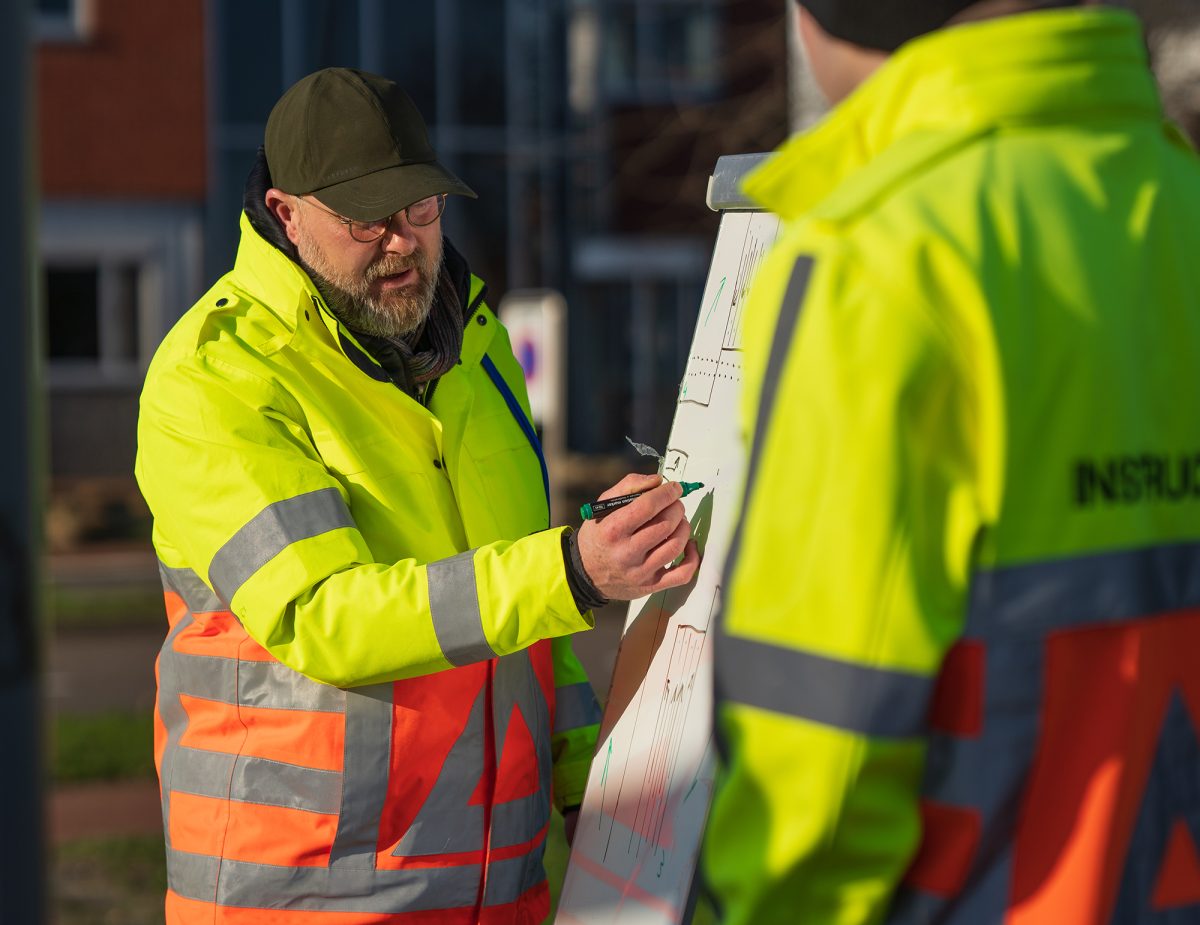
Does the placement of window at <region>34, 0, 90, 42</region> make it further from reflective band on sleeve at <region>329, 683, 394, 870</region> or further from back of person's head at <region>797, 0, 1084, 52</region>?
back of person's head at <region>797, 0, 1084, 52</region>

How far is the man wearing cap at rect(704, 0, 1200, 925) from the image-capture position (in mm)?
1217

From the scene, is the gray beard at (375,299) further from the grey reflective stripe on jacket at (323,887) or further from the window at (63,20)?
the window at (63,20)

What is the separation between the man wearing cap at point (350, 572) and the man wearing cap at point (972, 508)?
834 millimetres

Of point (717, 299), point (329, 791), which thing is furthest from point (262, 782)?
point (717, 299)

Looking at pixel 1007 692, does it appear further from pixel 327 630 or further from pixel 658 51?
pixel 658 51

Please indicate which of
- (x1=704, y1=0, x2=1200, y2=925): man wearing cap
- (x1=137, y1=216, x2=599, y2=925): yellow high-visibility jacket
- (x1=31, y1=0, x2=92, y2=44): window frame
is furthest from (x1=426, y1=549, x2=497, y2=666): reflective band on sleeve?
(x1=31, y1=0, x2=92, y2=44): window frame

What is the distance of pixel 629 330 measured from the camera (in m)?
19.8

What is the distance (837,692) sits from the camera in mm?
1229

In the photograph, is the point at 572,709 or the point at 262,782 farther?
the point at 572,709

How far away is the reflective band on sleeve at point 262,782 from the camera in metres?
2.20

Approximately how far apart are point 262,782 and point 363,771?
15 cm

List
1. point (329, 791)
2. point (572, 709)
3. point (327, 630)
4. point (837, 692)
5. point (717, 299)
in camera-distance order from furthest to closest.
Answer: point (572, 709) < point (717, 299) < point (329, 791) < point (327, 630) < point (837, 692)

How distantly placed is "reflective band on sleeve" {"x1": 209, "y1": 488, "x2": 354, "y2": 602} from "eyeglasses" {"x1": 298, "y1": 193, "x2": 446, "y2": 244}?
534 millimetres

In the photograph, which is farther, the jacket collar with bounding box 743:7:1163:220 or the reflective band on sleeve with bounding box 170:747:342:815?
the reflective band on sleeve with bounding box 170:747:342:815
